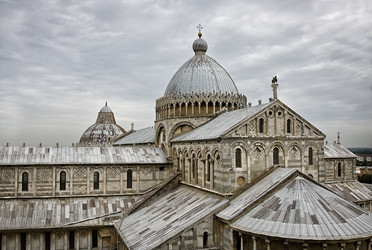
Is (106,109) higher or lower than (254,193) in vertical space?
higher

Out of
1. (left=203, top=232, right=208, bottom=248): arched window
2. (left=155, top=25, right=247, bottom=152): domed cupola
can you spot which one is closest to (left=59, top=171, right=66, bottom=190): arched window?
(left=155, top=25, right=247, bottom=152): domed cupola

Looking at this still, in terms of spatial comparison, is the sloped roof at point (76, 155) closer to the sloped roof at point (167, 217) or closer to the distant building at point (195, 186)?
the distant building at point (195, 186)

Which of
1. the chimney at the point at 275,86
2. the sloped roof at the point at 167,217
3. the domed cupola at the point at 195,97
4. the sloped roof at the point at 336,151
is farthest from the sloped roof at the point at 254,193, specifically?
the sloped roof at the point at 336,151

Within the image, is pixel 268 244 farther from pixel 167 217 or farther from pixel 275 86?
pixel 275 86

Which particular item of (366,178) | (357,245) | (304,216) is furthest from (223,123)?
(366,178)

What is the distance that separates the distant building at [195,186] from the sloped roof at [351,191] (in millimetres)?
248

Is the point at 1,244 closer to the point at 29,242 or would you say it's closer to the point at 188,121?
the point at 29,242

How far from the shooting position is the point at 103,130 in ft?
303

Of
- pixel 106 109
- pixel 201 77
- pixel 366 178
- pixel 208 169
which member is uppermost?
pixel 106 109

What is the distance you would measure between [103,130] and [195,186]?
63.7 m

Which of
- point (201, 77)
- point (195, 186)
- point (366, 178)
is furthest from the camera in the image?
point (366, 178)

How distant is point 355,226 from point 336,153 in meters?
30.3

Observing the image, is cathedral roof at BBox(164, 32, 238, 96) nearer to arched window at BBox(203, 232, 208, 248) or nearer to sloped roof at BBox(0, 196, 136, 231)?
sloped roof at BBox(0, 196, 136, 231)

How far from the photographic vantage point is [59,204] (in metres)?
35.0
